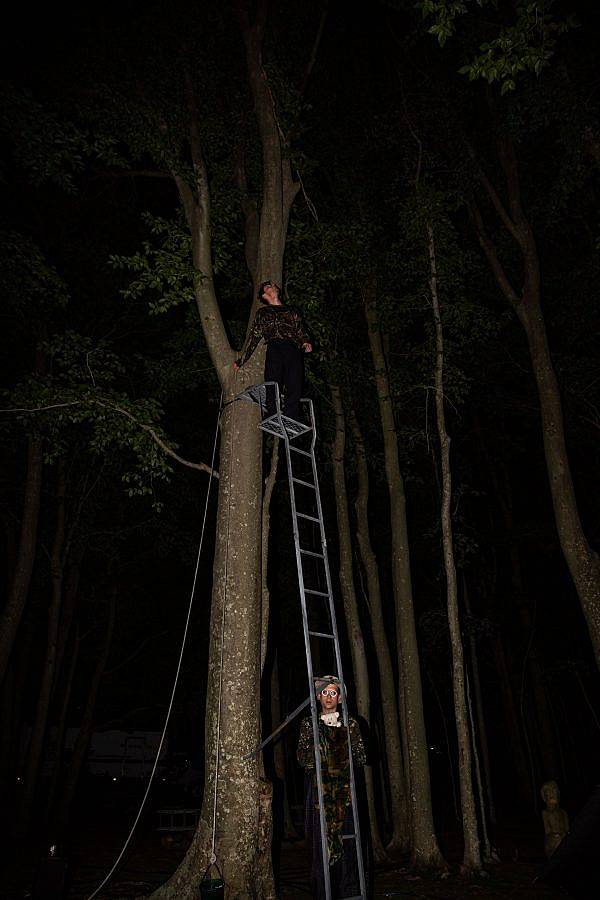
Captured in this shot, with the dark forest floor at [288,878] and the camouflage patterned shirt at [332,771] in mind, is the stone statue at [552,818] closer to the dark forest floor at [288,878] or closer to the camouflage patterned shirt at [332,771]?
the dark forest floor at [288,878]

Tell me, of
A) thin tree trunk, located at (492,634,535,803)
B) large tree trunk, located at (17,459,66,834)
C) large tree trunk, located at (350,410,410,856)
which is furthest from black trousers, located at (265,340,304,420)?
thin tree trunk, located at (492,634,535,803)

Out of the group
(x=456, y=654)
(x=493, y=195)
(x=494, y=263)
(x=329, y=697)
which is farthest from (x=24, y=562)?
(x=493, y=195)

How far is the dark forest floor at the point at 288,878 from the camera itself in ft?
25.6

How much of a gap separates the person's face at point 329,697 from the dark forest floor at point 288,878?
100 inches

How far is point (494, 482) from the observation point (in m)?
21.1

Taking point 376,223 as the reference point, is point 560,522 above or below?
below

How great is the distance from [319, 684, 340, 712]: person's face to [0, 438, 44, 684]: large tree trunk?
785 centimetres

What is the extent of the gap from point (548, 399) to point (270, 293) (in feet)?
16.9

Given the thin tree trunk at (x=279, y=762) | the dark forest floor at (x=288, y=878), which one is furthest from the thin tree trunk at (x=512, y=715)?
the thin tree trunk at (x=279, y=762)

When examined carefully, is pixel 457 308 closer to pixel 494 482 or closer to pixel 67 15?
pixel 67 15

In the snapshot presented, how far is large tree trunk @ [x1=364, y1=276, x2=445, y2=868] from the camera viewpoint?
9.38 metres

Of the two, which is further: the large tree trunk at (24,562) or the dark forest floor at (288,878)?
the large tree trunk at (24,562)

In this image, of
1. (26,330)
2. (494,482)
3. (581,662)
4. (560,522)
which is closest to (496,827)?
(581,662)

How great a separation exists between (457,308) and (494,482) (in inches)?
423
